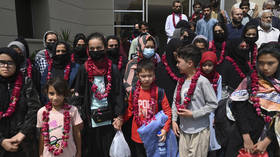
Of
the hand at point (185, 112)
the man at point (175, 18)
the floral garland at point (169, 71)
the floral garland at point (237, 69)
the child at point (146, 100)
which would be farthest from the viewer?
the man at point (175, 18)

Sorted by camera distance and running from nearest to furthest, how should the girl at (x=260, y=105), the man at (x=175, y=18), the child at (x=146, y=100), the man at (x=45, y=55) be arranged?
the girl at (x=260, y=105)
the child at (x=146, y=100)
the man at (x=45, y=55)
the man at (x=175, y=18)

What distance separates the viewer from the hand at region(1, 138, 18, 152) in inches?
89.7

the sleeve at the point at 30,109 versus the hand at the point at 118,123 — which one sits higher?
the sleeve at the point at 30,109

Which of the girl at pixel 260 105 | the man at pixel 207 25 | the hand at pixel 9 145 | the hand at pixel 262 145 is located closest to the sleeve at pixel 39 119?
the hand at pixel 9 145

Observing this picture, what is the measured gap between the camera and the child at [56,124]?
2340 millimetres

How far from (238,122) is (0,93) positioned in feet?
8.52

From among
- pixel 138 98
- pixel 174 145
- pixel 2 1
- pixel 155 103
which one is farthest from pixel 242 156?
Answer: pixel 2 1

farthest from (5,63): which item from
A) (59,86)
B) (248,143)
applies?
(248,143)

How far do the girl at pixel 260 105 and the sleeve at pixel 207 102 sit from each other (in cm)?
21

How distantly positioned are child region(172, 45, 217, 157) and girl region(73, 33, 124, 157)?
870mm

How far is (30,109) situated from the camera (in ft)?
7.90

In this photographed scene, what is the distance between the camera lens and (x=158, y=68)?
10.8 feet

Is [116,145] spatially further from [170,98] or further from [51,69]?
[51,69]

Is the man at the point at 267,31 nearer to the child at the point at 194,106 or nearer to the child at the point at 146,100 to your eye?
the child at the point at 194,106
